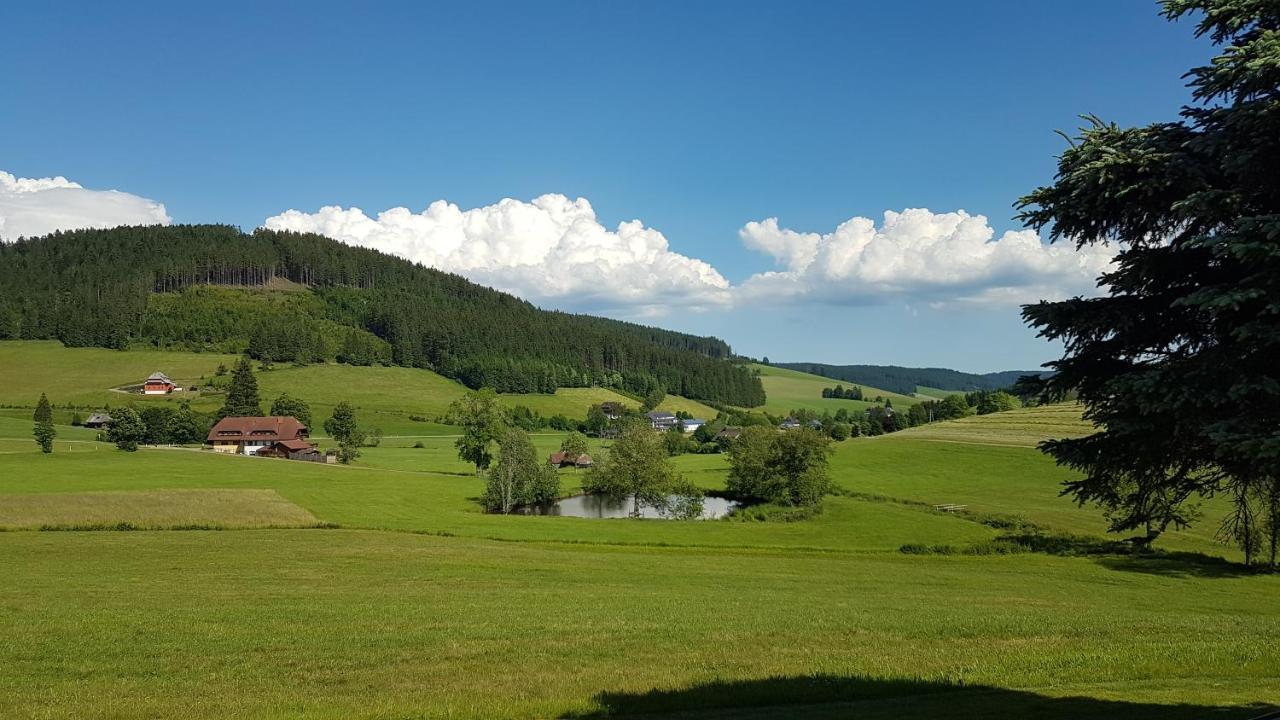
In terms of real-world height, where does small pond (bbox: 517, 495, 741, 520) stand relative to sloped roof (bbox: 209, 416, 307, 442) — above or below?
below

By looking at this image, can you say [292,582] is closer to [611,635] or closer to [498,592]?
[498,592]

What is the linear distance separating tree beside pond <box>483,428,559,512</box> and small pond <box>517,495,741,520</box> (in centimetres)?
209

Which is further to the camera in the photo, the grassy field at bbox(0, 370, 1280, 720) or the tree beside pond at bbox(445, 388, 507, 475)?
the tree beside pond at bbox(445, 388, 507, 475)

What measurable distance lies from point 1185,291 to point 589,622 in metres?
16.4

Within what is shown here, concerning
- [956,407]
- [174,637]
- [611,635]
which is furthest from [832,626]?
[956,407]

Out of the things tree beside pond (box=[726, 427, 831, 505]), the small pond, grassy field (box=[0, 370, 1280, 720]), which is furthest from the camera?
tree beside pond (box=[726, 427, 831, 505])

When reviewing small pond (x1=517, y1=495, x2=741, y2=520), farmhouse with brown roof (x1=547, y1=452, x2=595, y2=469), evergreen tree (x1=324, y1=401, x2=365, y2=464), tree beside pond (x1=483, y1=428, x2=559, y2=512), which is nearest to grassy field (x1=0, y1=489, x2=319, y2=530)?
tree beside pond (x1=483, y1=428, x2=559, y2=512)

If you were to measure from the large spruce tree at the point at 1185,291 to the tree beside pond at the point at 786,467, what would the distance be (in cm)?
7401

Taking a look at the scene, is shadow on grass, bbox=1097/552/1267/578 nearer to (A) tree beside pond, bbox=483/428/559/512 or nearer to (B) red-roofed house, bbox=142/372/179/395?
(A) tree beside pond, bbox=483/428/559/512

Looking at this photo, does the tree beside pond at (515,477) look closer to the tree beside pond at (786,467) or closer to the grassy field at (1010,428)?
the tree beside pond at (786,467)

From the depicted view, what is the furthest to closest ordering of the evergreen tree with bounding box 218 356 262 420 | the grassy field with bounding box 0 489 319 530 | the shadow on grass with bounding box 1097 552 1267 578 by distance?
the evergreen tree with bounding box 218 356 262 420
the grassy field with bounding box 0 489 319 530
the shadow on grass with bounding box 1097 552 1267 578

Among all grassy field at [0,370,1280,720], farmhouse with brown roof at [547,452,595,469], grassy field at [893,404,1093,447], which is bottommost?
farmhouse with brown roof at [547,452,595,469]

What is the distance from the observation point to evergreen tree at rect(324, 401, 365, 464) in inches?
4451

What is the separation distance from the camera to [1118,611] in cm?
2556
